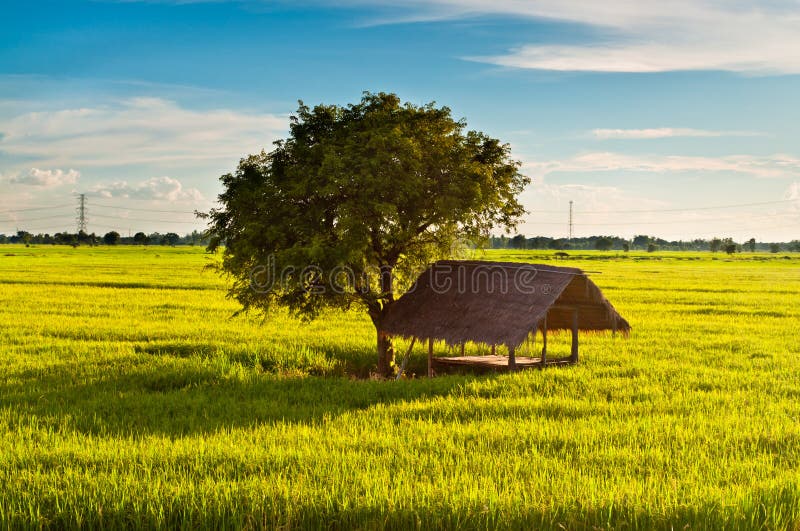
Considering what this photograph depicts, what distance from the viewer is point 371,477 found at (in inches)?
299

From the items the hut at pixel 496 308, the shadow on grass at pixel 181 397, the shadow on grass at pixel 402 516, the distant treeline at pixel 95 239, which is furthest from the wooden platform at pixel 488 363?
the distant treeline at pixel 95 239

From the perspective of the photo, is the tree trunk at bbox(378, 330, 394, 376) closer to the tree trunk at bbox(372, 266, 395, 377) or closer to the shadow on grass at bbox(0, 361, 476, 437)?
the tree trunk at bbox(372, 266, 395, 377)

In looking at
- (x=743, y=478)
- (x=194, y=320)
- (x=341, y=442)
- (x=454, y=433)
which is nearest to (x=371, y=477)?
(x=341, y=442)

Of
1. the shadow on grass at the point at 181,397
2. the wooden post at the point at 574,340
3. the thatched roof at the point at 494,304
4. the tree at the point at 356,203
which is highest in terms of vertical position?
the tree at the point at 356,203

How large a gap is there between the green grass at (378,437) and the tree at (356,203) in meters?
2.06

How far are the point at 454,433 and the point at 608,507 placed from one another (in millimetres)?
3204

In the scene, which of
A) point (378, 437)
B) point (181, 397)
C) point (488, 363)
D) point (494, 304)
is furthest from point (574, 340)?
point (181, 397)

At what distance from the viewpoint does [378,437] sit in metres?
9.45

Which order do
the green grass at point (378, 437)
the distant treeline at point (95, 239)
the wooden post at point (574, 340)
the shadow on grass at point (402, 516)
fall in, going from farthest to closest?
the distant treeline at point (95, 239), the wooden post at point (574, 340), the green grass at point (378, 437), the shadow on grass at point (402, 516)

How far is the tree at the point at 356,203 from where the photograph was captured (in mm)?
15695

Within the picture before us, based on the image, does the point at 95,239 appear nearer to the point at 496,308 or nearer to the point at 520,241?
the point at 520,241

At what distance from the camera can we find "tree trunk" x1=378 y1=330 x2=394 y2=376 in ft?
58.8

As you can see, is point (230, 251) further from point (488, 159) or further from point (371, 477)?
point (371, 477)

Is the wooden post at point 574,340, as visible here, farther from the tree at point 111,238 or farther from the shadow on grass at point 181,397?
the tree at point 111,238
